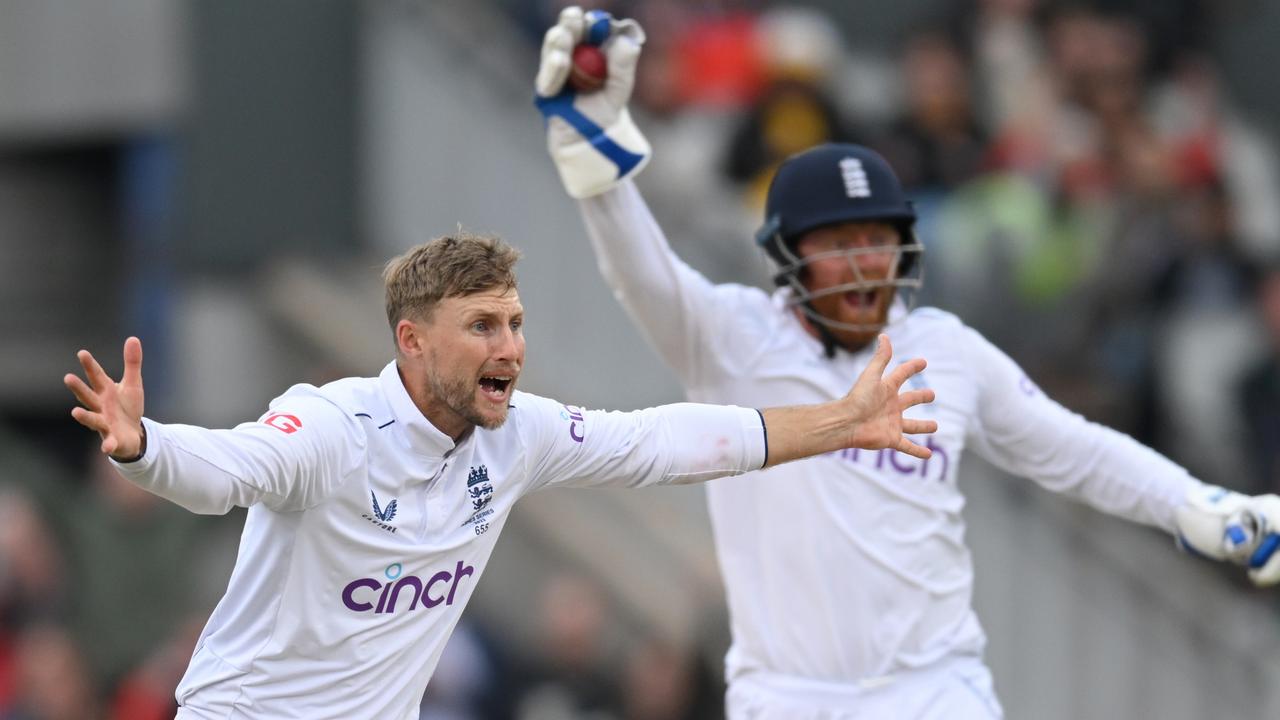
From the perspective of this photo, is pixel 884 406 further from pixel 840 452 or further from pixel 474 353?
pixel 474 353

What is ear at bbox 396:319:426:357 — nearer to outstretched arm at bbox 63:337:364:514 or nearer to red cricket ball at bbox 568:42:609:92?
outstretched arm at bbox 63:337:364:514

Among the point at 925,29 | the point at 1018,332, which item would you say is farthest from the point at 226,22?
the point at 1018,332

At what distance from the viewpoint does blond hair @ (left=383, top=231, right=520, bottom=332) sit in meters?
5.11

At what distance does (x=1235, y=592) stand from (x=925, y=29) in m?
4.40

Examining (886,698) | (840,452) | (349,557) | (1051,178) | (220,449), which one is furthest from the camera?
A: (1051,178)

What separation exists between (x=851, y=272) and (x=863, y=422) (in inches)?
42.9

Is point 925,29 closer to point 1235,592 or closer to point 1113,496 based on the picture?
point 1235,592

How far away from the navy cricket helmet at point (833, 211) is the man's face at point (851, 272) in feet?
0.04

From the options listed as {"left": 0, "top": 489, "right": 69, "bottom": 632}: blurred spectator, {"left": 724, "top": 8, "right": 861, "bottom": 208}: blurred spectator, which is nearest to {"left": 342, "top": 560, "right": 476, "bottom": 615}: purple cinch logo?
{"left": 724, "top": 8, "right": 861, "bottom": 208}: blurred spectator

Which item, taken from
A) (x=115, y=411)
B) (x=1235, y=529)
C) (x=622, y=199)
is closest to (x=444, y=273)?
(x=115, y=411)

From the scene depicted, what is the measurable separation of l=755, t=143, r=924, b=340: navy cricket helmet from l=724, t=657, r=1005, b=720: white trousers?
1.13 meters

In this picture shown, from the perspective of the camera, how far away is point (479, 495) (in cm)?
532

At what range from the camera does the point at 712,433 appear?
5.49 meters

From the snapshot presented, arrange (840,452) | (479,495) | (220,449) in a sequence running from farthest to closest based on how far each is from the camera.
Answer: (840,452)
(479,495)
(220,449)
